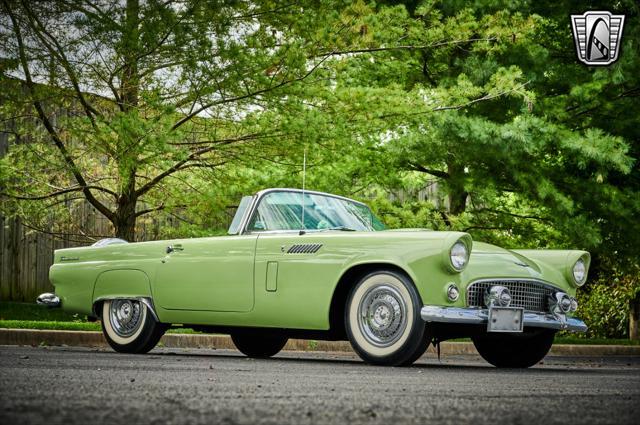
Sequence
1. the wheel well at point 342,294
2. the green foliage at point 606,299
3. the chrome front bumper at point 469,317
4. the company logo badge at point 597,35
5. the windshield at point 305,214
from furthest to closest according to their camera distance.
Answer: the green foliage at point 606,299 → the company logo badge at point 597,35 → the windshield at point 305,214 → the wheel well at point 342,294 → the chrome front bumper at point 469,317

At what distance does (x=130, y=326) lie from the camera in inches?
352

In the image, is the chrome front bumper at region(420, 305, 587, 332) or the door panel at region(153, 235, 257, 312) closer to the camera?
the chrome front bumper at region(420, 305, 587, 332)

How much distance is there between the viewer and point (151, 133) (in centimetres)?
1080

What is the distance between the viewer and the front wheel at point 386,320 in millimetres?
6996

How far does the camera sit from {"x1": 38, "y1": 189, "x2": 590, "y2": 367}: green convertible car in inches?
278

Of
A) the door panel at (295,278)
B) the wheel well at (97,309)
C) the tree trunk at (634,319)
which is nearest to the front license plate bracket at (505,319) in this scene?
the door panel at (295,278)

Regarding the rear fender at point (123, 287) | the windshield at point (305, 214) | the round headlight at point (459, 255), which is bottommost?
the rear fender at point (123, 287)

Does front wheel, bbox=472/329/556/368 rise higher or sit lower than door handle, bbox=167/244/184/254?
lower

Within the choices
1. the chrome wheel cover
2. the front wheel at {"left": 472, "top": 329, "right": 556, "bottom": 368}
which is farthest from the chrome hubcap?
the chrome wheel cover

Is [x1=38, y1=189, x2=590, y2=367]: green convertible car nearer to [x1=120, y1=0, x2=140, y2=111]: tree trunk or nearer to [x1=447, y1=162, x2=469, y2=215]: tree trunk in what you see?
[x1=120, y1=0, x2=140, y2=111]: tree trunk

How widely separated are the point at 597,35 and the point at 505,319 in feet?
31.2

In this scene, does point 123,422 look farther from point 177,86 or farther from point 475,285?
point 177,86

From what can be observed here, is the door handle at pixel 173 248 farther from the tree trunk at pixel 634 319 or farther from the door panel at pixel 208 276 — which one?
the tree trunk at pixel 634 319

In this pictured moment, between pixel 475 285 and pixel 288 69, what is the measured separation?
476 cm
